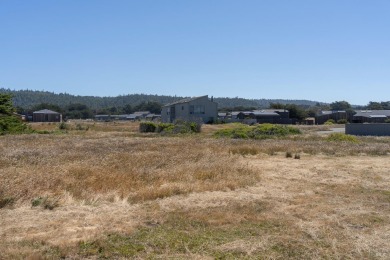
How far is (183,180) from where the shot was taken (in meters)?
12.7

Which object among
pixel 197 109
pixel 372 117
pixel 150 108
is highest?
pixel 150 108

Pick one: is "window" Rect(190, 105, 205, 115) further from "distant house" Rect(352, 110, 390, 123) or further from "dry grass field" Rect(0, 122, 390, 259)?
"dry grass field" Rect(0, 122, 390, 259)

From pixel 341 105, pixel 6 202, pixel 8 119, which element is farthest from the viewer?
pixel 341 105

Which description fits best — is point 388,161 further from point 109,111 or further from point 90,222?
point 109,111

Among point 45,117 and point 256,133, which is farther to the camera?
point 45,117

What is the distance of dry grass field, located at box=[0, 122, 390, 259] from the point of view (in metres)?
6.39

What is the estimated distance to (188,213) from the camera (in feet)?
28.7

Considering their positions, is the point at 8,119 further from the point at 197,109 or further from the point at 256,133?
the point at 197,109

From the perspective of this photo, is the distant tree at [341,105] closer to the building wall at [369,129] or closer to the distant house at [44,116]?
the distant house at [44,116]

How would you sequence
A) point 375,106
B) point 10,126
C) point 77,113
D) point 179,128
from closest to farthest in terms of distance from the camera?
1. point 10,126
2. point 179,128
3. point 375,106
4. point 77,113

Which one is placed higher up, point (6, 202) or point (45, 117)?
point (6, 202)

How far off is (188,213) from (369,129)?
41372mm

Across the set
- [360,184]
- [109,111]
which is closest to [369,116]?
[360,184]

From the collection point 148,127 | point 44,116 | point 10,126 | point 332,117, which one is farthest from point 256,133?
point 44,116
